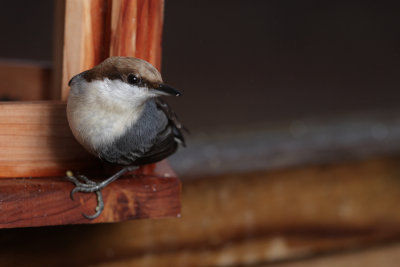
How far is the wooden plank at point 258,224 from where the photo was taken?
3.95 feet

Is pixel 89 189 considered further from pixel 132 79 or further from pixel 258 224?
pixel 258 224

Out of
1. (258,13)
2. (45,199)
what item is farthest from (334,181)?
(258,13)

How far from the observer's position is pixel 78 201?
0.88 metres

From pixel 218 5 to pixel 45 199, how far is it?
1.71 metres

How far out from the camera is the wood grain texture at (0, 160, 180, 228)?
0.85 meters

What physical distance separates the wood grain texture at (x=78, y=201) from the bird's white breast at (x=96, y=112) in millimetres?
82

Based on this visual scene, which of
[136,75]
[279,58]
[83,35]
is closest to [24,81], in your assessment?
[83,35]

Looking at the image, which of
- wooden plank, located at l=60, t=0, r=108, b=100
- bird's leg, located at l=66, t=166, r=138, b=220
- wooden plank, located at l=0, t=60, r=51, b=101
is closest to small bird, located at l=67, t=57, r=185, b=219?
bird's leg, located at l=66, t=166, r=138, b=220

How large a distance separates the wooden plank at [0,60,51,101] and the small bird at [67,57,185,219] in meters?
0.52

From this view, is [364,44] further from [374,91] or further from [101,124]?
[101,124]

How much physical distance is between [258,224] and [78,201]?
65 centimetres

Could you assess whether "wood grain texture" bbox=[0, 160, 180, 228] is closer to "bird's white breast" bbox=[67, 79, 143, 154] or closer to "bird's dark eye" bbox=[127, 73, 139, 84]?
"bird's white breast" bbox=[67, 79, 143, 154]

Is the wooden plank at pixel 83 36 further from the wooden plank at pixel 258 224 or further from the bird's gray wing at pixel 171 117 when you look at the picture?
the wooden plank at pixel 258 224

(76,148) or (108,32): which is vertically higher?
(108,32)
